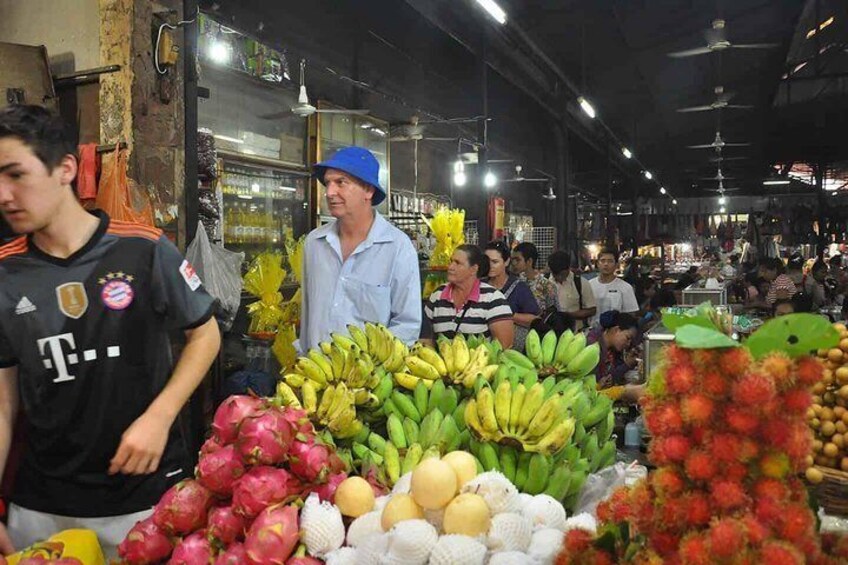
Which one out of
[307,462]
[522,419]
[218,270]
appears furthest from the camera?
[218,270]

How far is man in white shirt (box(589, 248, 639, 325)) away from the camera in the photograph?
723 centimetres

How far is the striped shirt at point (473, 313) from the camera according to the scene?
452 cm

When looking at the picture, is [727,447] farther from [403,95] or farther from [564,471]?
[403,95]

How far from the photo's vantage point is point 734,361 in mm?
1023

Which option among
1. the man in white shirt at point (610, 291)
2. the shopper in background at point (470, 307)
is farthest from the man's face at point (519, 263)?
the shopper in background at point (470, 307)

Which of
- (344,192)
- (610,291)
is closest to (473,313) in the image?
(344,192)

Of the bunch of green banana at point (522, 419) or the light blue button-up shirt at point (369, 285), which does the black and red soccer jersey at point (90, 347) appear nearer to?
the bunch of green banana at point (522, 419)

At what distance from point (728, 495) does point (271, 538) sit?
0.86 metres

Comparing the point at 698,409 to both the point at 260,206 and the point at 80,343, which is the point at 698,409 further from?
the point at 260,206

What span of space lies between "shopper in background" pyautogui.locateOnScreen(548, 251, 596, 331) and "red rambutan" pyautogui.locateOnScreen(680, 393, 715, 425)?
599 centimetres

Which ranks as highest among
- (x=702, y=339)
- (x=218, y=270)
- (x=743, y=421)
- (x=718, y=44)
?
(x=718, y=44)

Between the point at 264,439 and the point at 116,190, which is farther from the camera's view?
the point at 116,190

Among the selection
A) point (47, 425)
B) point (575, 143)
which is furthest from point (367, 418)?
point (575, 143)

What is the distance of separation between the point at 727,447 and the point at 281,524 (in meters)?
0.87
